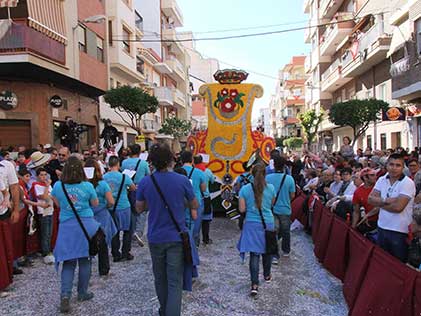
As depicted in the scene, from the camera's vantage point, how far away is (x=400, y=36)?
16.6 m

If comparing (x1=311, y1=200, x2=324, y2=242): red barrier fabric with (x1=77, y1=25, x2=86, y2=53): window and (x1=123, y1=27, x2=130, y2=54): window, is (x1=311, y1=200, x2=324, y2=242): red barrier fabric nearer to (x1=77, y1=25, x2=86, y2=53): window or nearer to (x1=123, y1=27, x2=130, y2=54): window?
(x1=77, y1=25, x2=86, y2=53): window

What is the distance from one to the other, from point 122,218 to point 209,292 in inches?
75.1

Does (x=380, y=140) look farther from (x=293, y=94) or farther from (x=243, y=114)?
(x=293, y=94)

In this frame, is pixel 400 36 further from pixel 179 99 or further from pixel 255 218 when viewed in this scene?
pixel 179 99

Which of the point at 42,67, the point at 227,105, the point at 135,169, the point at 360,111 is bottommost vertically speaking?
the point at 135,169

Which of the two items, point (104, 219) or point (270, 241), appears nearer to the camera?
point (270, 241)

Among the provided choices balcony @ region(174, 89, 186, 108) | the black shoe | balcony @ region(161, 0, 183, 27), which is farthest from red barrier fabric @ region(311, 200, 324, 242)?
balcony @ region(161, 0, 183, 27)

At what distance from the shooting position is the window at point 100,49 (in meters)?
18.9

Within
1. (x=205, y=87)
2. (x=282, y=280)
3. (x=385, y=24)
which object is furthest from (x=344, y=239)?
(x=385, y=24)

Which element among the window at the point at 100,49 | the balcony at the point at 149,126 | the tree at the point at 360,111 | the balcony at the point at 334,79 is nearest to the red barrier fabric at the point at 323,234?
the tree at the point at 360,111

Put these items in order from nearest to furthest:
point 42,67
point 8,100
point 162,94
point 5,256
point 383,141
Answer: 1. point 5,256
2. point 42,67
3. point 8,100
4. point 383,141
5. point 162,94

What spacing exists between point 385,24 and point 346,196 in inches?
622

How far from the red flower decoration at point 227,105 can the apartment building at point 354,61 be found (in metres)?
10.6

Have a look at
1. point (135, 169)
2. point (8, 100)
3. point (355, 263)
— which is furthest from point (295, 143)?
point (355, 263)
